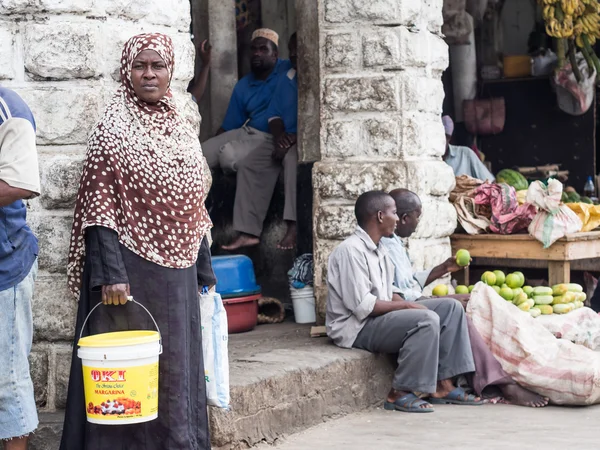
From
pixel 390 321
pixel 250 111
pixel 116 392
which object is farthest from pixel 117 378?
pixel 250 111

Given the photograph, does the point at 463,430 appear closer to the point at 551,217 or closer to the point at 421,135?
the point at 421,135

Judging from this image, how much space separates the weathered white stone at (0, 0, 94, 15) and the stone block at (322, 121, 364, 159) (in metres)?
2.58

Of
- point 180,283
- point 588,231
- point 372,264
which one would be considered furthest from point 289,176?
point 180,283

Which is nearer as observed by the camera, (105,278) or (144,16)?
(105,278)

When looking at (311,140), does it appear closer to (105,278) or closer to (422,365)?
(422,365)

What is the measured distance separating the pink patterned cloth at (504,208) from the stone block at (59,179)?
388cm

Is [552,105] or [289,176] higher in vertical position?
[552,105]

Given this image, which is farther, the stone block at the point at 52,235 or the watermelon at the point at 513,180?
the watermelon at the point at 513,180

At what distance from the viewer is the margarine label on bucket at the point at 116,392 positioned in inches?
157

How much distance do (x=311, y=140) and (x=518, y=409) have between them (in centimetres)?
227

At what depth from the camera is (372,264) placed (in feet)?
19.9

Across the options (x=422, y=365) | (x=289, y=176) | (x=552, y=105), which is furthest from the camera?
(x=552, y=105)

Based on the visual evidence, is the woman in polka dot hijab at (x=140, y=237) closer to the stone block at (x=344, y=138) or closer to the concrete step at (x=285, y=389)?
the concrete step at (x=285, y=389)

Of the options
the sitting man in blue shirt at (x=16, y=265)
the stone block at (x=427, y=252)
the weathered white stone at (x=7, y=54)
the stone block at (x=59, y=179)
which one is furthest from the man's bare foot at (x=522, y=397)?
the weathered white stone at (x=7, y=54)
